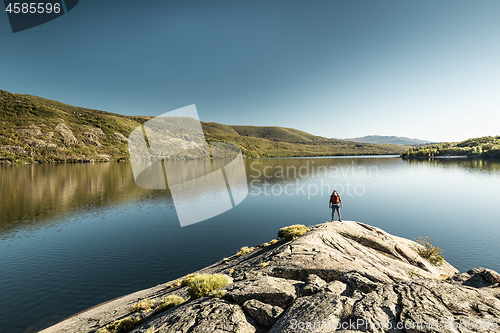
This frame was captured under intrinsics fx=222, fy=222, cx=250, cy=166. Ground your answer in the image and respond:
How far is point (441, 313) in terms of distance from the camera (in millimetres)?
6777

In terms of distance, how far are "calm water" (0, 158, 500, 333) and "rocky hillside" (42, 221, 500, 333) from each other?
401cm

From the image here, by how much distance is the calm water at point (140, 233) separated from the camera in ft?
55.2

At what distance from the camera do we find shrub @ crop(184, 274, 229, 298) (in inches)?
428

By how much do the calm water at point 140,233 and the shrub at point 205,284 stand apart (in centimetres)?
892

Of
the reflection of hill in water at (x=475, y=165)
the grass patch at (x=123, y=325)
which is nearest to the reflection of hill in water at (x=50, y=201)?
the grass patch at (x=123, y=325)

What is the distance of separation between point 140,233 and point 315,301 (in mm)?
26862

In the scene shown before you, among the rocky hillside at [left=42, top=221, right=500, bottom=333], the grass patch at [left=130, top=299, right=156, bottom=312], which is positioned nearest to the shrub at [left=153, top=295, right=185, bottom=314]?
the rocky hillside at [left=42, top=221, right=500, bottom=333]

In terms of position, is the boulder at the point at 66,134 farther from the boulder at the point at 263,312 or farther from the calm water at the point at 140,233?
the boulder at the point at 263,312

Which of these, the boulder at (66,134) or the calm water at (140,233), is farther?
the boulder at (66,134)

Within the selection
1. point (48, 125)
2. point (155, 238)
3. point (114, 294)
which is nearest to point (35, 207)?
point (155, 238)

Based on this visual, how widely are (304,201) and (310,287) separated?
38057 millimetres

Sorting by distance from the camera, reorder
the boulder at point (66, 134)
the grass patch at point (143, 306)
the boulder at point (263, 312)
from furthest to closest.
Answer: the boulder at point (66, 134)
the grass patch at point (143, 306)
the boulder at point (263, 312)

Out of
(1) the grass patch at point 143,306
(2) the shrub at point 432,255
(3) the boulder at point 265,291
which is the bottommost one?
(2) the shrub at point 432,255

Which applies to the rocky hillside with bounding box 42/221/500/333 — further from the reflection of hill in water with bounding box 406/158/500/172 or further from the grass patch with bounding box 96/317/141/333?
the reflection of hill in water with bounding box 406/158/500/172
